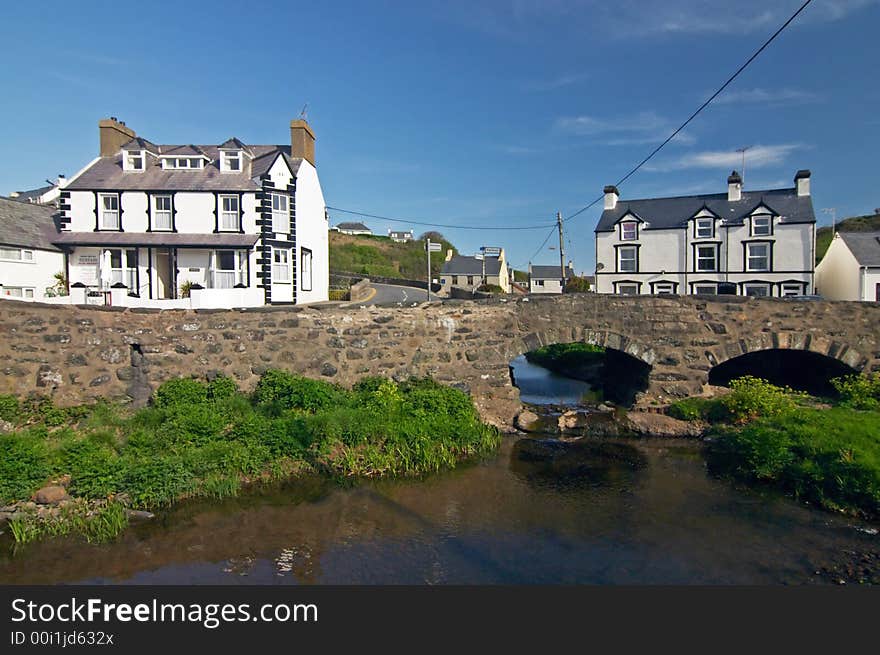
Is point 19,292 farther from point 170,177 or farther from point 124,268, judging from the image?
point 170,177

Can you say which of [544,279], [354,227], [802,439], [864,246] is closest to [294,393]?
[802,439]

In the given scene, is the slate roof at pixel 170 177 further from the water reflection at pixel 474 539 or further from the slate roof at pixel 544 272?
the slate roof at pixel 544 272

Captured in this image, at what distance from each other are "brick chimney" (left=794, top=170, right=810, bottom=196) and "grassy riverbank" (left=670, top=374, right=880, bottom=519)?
926 inches

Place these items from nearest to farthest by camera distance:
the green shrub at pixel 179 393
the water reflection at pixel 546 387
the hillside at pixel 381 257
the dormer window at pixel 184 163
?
the green shrub at pixel 179 393 < the water reflection at pixel 546 387 < the dormer window at pixel 184 163 < the hillside at pixel 381 257

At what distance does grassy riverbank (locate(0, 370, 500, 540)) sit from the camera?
9.45 meters

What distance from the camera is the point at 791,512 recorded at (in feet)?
31.8

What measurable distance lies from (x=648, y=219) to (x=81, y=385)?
34.2m

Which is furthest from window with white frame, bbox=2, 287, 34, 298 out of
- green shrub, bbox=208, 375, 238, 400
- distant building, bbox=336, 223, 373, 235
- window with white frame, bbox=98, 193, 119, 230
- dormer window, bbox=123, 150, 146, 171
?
distant building, bbox=336, 223, 373, 235

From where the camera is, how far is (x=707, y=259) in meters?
34.8

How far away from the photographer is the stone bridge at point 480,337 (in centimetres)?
1345

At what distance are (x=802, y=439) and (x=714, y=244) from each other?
26.4 meters

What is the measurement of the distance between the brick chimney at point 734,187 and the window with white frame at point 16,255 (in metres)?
39.3

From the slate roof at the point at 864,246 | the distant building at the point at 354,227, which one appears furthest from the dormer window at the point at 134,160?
the distant building at the point at 354,227

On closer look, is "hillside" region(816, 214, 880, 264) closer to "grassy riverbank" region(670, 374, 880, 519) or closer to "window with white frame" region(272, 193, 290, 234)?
"grassy riverbank" region(670, 374, 880, 519)
